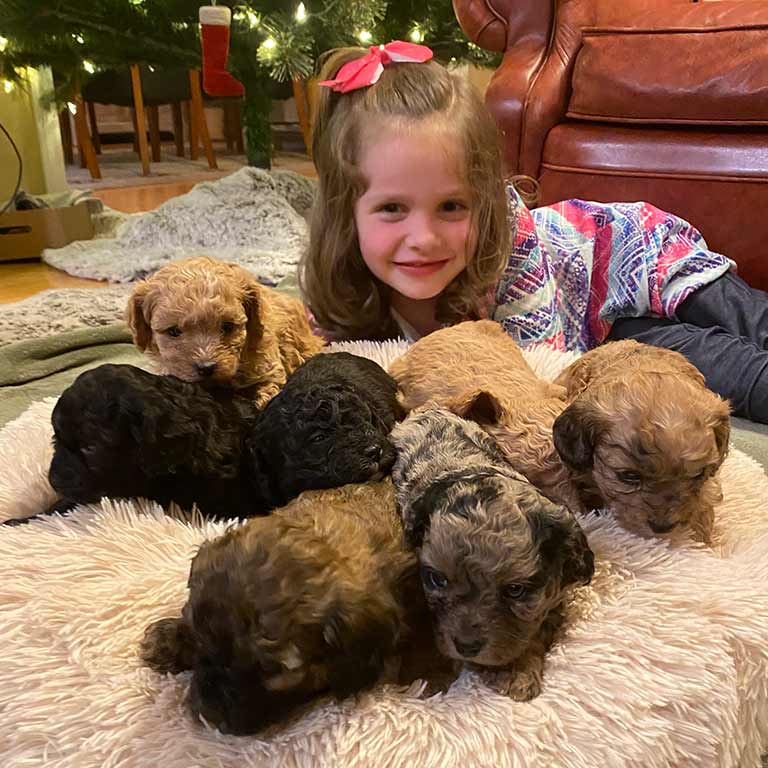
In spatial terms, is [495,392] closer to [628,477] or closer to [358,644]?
[628,477]

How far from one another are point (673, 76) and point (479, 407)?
207 centimetres

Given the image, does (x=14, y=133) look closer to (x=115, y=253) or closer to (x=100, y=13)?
(x=100, y=13)

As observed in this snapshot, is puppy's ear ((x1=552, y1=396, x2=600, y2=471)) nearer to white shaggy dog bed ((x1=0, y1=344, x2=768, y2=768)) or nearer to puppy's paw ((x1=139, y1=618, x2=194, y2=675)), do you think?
white shaggy dog bed ((x1=0, y1=344, x2=768, y2=768))

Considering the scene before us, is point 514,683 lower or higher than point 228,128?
lower

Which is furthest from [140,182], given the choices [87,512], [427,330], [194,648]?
[194,648]

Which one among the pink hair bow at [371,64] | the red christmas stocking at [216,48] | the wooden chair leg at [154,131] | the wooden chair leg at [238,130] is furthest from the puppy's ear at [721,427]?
the wooden chair leg at [238,130]

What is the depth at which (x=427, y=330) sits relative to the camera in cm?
269

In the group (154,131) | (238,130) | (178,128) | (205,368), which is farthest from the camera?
(238,130)

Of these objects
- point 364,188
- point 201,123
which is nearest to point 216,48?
point 364,188

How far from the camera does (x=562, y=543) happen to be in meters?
1.20

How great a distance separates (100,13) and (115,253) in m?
1.44

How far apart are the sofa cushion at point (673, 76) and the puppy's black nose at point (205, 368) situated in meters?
2.17

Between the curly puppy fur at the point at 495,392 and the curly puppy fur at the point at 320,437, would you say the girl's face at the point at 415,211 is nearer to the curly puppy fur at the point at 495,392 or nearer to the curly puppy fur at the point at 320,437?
the curly puppy fur at the point at 495,392

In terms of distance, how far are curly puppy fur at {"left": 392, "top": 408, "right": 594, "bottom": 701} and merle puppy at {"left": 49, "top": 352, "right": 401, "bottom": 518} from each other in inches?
10.1
